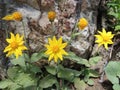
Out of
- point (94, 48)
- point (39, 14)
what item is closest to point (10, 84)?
point (39, 14)

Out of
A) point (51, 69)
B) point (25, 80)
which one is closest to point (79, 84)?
point (51, 69)

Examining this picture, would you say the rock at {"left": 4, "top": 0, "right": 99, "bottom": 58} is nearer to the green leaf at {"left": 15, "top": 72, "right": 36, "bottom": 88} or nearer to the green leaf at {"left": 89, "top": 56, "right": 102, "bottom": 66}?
the green leaf at {"left": 89, "top": 56, "right": 102, "bottom": 66}

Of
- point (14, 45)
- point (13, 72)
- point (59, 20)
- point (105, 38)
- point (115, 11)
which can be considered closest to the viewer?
point (14, 45)

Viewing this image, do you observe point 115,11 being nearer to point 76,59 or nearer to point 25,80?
point 76,59

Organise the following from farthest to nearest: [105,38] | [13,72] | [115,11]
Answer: [115,11], [13,72], [105,38]

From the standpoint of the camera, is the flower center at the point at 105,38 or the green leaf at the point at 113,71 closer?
the flower center at the point at 105,38

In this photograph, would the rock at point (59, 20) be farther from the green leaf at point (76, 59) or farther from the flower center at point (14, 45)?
the flower center at point (14, 45)

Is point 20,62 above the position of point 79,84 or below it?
above

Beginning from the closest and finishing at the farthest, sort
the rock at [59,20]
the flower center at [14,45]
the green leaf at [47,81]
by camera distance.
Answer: the flower center at [14,45] < the green leaf at [47,81] < the rock at [59,20]


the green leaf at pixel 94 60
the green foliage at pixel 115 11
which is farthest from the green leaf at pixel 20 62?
the green foliage at pixel 115 11
